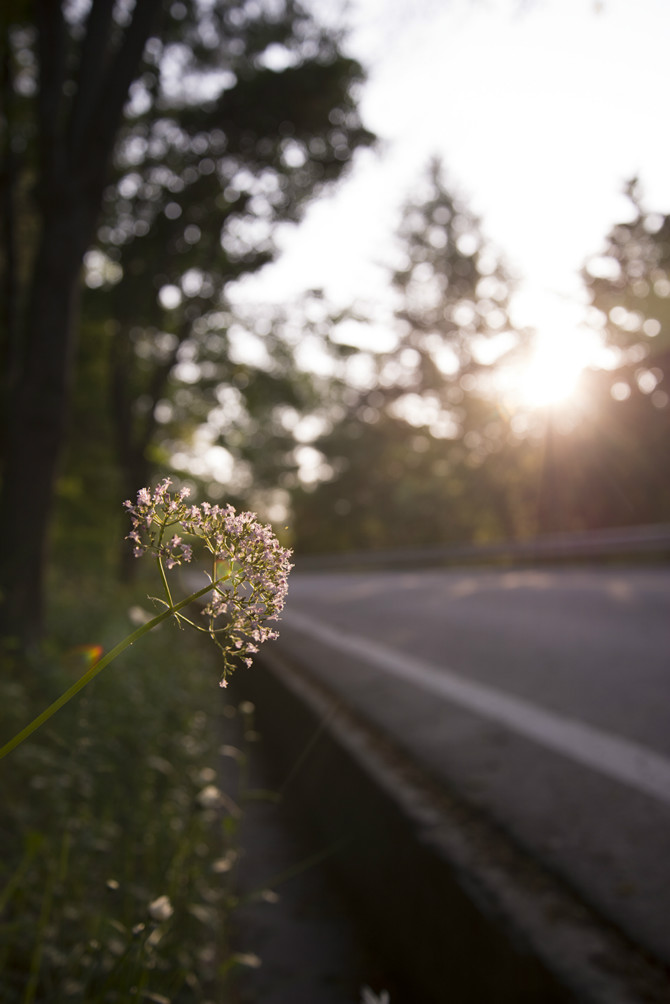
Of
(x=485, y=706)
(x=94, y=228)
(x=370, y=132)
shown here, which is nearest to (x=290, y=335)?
(x=370, y=132)

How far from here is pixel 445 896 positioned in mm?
2330

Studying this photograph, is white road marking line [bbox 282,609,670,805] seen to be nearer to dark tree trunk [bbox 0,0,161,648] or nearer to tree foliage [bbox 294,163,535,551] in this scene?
dark tree trunk [bbox 0,0,161,648]

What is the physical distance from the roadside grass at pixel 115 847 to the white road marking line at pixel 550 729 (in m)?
1.58

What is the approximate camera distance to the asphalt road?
247cm

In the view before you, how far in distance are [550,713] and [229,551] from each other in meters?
4.04

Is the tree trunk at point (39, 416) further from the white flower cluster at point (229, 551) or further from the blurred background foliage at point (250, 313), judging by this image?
the white flower cluster at point (229, 551)

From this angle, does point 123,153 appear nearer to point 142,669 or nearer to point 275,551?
point 142,669

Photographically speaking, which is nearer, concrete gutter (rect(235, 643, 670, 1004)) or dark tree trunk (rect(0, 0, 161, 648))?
concrete gutter (rect(235, 643, 670, 1004))

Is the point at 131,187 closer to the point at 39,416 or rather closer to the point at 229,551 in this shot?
the point at 39,416

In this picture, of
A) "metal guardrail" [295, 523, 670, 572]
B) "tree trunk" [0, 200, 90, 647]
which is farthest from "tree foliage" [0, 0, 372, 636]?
"metal guardrail" [295, 523, 670, 572]

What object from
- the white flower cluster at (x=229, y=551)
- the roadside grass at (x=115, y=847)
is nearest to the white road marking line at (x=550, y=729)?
the roadside grass at (x=115, y=847)

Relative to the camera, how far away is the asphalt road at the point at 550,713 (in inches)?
97.3

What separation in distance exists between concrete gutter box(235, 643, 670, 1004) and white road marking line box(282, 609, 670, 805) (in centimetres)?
74

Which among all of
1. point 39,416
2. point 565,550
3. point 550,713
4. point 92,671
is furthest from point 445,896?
point 565,550
